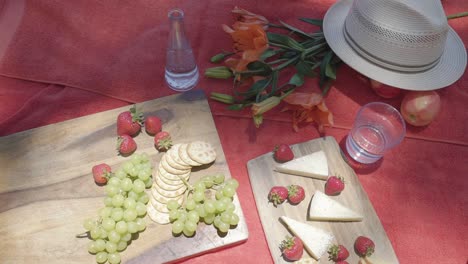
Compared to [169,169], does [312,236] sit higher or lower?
lower

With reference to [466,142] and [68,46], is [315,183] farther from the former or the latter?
[68,46]

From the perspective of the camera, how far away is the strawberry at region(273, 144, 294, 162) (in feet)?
3.16

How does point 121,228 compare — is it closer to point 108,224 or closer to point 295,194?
point 108,224

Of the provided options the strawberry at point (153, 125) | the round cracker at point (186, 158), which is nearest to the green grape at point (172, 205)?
the round cracker at point (186, 158)

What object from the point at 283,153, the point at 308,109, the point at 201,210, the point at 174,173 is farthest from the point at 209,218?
the point at 308,109

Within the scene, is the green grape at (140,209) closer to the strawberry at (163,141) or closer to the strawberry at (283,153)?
the strawberry at (163,141)

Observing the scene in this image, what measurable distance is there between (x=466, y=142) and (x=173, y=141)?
731 mm

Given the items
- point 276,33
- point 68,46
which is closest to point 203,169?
point 276,33

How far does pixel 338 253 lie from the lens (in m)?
0.84

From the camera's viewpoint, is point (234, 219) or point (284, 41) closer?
point (234, 219)

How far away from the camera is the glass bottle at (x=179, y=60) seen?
3.28 feet

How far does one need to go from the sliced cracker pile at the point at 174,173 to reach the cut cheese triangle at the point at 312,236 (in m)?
0.23

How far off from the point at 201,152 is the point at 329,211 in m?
0.31

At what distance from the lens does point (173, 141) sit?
3.29 feet
